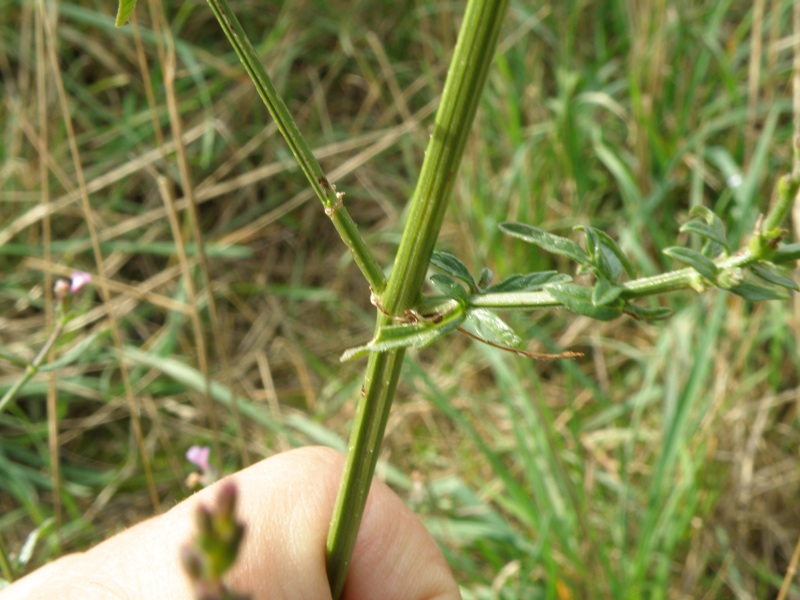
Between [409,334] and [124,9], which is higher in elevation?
[124,9]

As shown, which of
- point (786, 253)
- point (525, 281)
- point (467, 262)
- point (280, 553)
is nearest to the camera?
point (786, 253)

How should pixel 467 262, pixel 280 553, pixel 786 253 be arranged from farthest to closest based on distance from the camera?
pixel 467 262 → pixel 280 553 → pixel 786 253

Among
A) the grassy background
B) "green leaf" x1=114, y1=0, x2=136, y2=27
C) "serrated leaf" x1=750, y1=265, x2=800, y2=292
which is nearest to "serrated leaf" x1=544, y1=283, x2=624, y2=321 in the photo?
"serrated leaf" x1=750, y1=265, x2=800, y2=292

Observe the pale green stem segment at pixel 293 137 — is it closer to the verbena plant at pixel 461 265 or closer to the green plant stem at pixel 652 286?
the verbena plant at pixel 461 265

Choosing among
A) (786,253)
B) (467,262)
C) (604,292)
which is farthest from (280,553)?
(467,262)

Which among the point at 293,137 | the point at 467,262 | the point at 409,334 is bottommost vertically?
the point at 467,262

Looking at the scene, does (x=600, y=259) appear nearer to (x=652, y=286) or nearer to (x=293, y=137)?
(x=652, y=286)

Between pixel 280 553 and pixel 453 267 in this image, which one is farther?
Result: pixel 280 553

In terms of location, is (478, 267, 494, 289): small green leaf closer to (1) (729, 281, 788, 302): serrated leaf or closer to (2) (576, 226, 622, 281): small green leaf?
(2) (576, 226, 622, 281): small green leaf

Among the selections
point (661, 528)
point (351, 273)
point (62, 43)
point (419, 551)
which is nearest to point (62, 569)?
point (419, 551)
